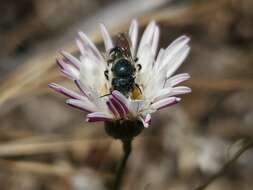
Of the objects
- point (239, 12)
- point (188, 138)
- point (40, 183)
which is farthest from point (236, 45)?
Result: point (40, 183)

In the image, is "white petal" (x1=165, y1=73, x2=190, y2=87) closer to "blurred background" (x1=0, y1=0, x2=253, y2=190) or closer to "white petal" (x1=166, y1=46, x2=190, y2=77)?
"white petal" (x1=166, y1=46, x2=190, y2=77)

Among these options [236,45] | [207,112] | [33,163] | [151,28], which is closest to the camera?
[151,28]

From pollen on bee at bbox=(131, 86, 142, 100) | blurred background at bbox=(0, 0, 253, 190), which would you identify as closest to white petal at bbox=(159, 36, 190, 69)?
pollen on bee at bbox=(131, 86, 142, 100)

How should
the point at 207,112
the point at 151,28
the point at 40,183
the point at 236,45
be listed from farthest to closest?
the point at 236,45 < the point at 207,112 < the point at 40,183 < the point at 151,28

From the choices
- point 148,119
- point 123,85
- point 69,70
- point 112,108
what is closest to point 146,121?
point 148,119

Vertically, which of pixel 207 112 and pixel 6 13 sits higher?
pixel 6 13

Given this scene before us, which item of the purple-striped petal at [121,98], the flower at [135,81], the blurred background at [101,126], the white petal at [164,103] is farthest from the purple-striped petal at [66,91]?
the blurred background at [101,126]

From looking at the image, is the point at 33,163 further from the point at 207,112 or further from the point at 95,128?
the point at 207,112
